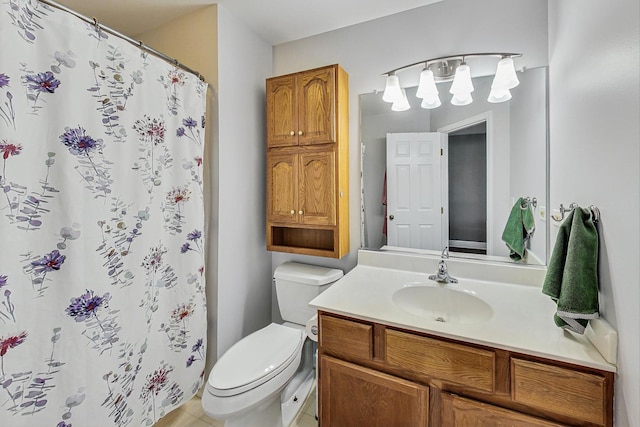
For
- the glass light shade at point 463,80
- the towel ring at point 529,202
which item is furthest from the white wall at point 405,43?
the towel ring at point 529,202

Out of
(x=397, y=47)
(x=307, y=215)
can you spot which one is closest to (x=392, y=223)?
(x=307, y=215)

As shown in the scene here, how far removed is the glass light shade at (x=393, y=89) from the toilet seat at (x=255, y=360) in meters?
1.48

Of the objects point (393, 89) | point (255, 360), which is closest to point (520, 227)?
point (393, 89)

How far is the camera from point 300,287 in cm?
174

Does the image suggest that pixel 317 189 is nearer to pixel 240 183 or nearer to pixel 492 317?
pixel 240 183

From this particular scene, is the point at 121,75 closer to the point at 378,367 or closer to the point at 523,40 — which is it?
the point at 378,367

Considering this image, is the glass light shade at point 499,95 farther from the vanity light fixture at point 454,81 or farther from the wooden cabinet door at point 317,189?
the wooden cabinet door at point 317,189

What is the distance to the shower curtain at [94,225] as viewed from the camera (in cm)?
89

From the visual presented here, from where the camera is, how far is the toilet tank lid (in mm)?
1685

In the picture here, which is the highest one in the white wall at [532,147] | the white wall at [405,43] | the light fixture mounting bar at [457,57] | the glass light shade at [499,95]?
the white wall at [405,43]

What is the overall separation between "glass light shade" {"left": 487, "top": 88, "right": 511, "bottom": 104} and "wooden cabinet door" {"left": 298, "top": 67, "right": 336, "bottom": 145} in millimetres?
829

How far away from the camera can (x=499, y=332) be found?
3.10ft

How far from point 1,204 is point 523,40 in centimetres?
223

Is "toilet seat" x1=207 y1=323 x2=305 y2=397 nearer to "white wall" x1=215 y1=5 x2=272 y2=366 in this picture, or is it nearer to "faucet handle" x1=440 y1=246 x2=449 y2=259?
"white wall" x1=215 y1=5 x2=272 y2=366
